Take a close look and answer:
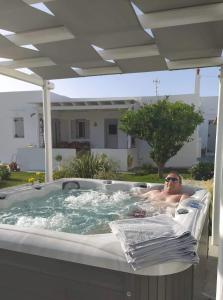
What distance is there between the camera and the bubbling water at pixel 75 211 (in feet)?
14.2

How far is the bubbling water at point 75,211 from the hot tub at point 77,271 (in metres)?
1.57

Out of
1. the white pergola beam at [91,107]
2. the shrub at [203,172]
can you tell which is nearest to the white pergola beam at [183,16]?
the shrub at [203,172]

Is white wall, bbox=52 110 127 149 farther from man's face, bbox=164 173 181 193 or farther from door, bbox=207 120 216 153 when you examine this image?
man's face, bbox=164 173 181 193

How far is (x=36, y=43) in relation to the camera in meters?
3.80

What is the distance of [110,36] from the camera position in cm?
369

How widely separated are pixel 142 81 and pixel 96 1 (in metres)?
16.5

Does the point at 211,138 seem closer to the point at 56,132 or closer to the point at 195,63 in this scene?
the point at 56,132

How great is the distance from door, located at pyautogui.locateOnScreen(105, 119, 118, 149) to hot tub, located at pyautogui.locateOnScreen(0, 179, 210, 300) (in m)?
13.3

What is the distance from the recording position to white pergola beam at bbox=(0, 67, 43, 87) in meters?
5.07

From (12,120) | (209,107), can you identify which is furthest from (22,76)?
(209,107)

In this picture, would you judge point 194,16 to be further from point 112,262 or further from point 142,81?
point 142,81

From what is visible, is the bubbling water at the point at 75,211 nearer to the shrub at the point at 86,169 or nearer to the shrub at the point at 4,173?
the shrub at the point at 86,169

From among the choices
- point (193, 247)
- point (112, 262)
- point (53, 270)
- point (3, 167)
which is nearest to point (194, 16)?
point (193, 247)

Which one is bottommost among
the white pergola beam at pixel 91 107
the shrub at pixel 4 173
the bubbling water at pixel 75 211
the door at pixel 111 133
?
the shrub at pixel 4 173
